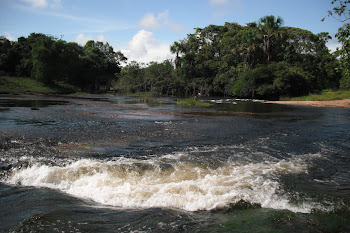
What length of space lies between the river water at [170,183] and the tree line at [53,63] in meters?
52.8

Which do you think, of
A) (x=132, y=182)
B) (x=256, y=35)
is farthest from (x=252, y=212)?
(x=256, y=35)

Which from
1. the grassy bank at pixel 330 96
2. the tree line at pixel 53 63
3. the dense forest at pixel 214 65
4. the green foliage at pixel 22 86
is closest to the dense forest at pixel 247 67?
the dense forest at pixel 214 65

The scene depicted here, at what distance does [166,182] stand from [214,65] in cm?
5406

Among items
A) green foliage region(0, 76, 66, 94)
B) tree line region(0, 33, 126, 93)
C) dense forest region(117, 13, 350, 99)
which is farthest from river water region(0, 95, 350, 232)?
Answer: tree line region(0, 33, 126, 93)

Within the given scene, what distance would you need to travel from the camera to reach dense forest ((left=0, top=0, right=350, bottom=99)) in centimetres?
4544

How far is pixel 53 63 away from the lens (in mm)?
61281

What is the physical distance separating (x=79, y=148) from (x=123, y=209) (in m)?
5.31

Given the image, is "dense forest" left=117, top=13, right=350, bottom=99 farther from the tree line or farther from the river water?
the river water

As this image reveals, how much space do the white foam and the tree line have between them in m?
58.3

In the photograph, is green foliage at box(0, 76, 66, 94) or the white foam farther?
green foliage at box(0, 76, 66, 94)

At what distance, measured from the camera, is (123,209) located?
538 centimetres

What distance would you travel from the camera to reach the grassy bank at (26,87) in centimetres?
5247

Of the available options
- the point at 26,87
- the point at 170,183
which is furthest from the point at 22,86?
the point at 170,183

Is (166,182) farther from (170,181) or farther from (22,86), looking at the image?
(22,86)
